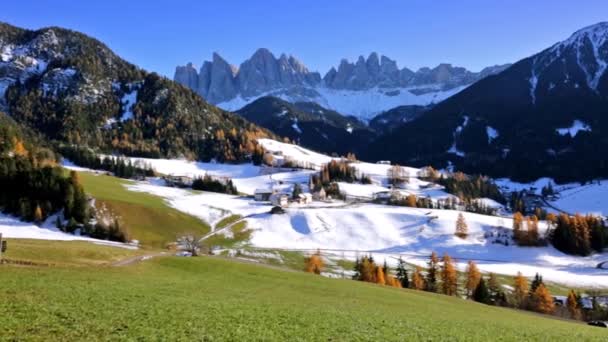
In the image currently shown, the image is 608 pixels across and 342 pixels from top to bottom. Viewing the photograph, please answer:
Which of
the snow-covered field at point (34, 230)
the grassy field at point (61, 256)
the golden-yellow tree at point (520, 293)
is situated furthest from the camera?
the snow-covered field at point (34, 230)

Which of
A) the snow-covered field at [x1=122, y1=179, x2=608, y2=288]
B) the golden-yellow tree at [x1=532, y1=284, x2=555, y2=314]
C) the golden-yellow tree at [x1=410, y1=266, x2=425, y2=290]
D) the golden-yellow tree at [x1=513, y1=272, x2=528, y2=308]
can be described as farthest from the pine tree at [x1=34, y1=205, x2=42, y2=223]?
the golden-yellow tree at [x1=532, y1=284, x2=555, y2=314]

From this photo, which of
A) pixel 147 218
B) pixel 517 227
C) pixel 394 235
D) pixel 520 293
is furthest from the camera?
pixel 517 227

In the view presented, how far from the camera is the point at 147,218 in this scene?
143625mm

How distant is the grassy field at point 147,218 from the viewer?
439 ft

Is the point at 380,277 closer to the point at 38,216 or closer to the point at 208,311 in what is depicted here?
the point at 208,311

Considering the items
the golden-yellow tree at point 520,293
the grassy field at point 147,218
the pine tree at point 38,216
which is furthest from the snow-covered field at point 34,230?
the golden-yellow tree at point 520,293

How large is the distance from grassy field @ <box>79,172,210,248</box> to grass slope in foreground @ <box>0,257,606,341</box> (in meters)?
78.9

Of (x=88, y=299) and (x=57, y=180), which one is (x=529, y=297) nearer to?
(x=88, y=299)

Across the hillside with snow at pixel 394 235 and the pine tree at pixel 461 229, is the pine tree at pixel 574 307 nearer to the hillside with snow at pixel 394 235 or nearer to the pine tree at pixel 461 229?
the hillside with snow at pixel 394 235

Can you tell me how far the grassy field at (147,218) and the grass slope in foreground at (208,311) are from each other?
78.9m

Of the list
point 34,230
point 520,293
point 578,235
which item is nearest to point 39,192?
Answer: point 34,230

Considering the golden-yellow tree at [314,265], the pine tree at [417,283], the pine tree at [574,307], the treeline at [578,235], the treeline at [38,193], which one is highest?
the treeline at [38,193]

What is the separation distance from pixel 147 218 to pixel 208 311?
389 ft

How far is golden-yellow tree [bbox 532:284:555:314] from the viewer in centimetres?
9706
